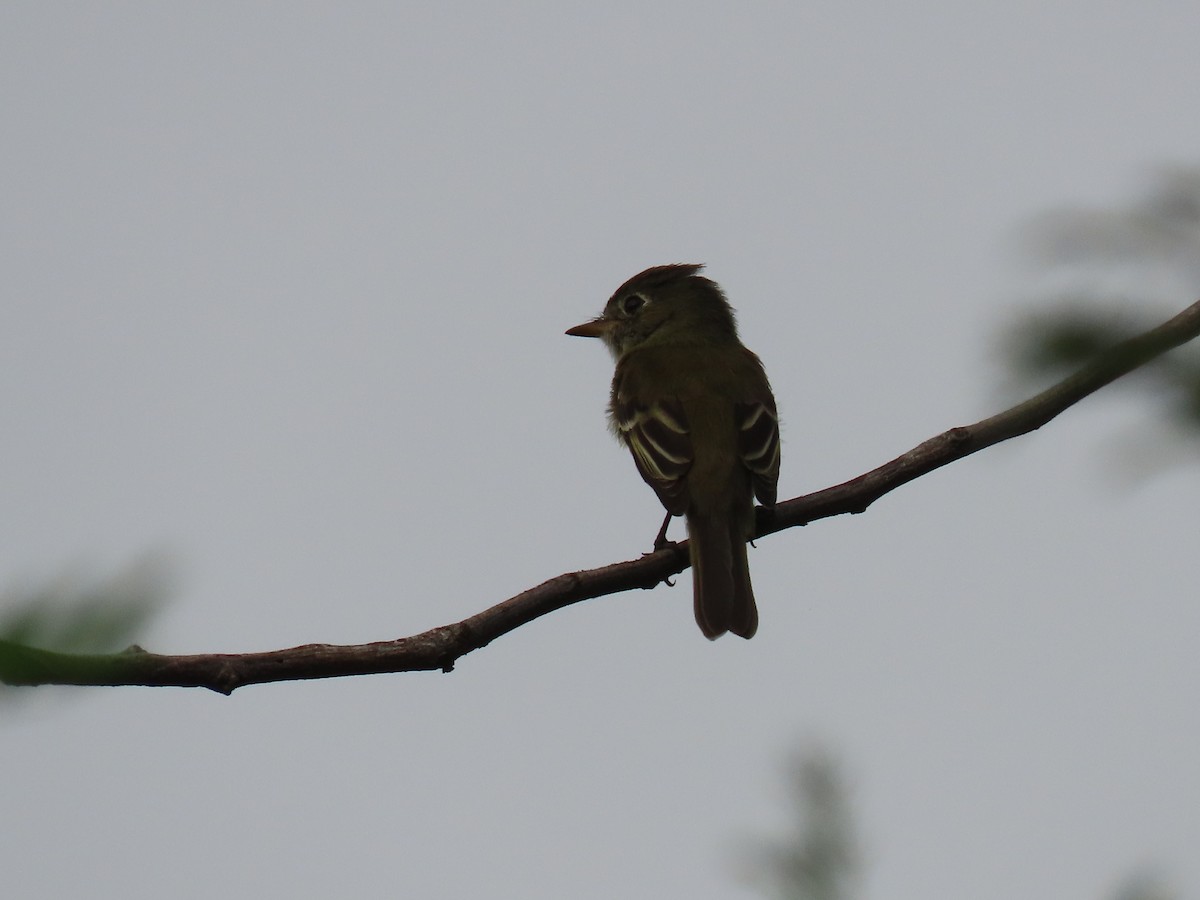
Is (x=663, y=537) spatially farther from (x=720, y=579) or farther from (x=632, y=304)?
(x=632, y=304)

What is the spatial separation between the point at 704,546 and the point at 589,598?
2.01m

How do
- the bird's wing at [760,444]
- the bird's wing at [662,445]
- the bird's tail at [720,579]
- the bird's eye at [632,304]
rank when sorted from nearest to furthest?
the bird's tail at [720,579], the bird's wing at [760,444], the bird's wing at [662,445], the bird's eye at [632,304]

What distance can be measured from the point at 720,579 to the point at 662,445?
3.11ft

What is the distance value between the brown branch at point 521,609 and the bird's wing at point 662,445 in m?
0.88

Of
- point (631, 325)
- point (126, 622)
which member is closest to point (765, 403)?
point (631, 325)

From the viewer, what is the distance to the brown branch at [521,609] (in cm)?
141

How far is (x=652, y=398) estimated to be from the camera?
6910mm

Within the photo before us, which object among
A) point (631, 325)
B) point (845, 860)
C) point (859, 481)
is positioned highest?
point (631, 325)

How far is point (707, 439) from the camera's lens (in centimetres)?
644

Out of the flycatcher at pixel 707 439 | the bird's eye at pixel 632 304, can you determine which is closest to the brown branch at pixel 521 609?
the flycatcher at pixel 707 439

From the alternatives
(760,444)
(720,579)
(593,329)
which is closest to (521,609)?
(720,579)

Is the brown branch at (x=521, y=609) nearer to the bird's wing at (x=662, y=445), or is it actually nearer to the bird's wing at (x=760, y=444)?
the bird's wing at (x=760, y=444)

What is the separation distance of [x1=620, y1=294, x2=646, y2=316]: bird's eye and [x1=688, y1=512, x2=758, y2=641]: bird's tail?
312 centimetres

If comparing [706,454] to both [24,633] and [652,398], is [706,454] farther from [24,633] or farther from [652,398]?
[24,633]
